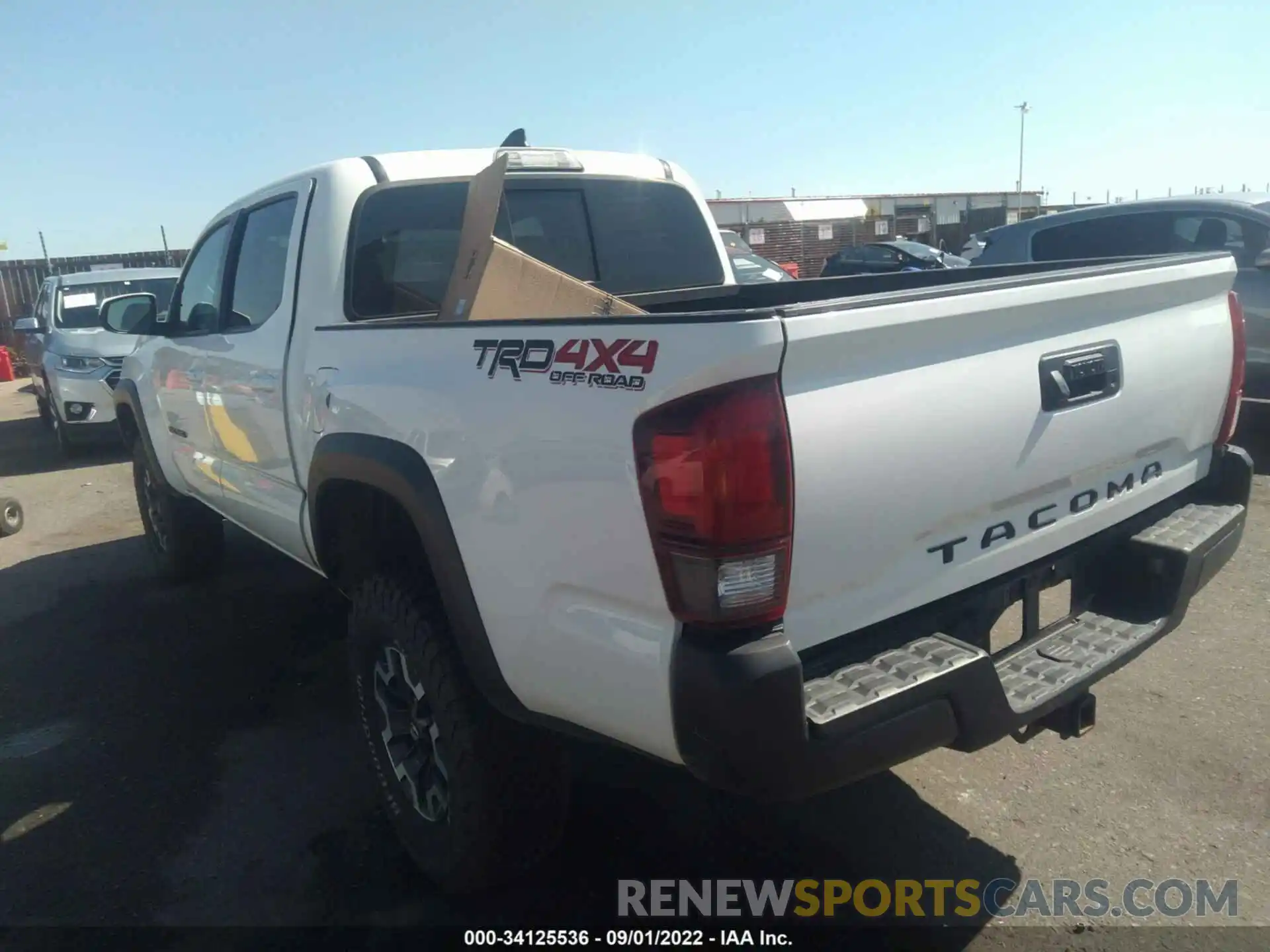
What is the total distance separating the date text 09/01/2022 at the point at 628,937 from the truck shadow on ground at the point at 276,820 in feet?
0.18

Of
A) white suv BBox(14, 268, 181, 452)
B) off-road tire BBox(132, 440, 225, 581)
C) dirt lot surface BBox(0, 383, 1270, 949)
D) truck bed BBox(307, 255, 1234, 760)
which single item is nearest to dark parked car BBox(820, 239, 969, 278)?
white suv BBox(14, 268, 181, 452)

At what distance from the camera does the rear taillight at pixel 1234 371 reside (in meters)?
2.97

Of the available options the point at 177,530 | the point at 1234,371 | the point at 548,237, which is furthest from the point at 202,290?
the point at 1234,371

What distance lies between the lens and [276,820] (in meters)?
3.32

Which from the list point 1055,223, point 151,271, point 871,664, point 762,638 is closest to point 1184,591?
point 871,664

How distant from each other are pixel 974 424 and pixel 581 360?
865 mm

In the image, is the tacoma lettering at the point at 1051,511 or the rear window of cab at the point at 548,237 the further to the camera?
the rear window of cab at the point at 548,237

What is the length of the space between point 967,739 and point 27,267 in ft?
79.9

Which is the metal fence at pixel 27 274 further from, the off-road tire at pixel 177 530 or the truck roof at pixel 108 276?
the off-road tire at pixel 177 530

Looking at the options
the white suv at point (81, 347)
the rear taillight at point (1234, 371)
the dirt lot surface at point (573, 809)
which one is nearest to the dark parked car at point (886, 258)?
the white suv at point (81, 347)

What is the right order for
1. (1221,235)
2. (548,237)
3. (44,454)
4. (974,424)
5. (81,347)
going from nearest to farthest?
1. (974,424)
2. (548,237)
3. (1221,235)
4. (81,347)
5. (44,454)

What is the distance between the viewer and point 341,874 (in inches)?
118

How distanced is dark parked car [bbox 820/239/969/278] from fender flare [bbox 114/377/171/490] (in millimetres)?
13337

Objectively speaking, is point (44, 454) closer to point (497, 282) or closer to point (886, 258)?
point (497, 282)
